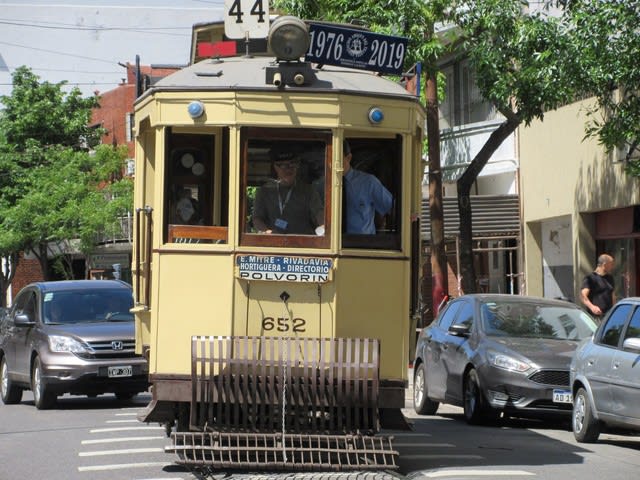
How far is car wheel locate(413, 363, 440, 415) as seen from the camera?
56.5ft

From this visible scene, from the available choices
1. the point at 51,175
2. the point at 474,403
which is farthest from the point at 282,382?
the point at 51,175

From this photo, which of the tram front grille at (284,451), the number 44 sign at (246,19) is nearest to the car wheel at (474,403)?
the tram front grille at (284,451)

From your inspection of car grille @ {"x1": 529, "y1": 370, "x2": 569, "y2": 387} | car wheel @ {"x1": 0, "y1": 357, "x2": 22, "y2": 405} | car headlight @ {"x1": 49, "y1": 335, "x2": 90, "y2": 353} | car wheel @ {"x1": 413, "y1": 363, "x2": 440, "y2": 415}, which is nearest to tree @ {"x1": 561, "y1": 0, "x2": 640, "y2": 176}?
car grille @ {"x1": 529, "y1": 370, "x2": 569, "y2": 387}

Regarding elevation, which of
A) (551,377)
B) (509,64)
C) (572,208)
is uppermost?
(509,64)

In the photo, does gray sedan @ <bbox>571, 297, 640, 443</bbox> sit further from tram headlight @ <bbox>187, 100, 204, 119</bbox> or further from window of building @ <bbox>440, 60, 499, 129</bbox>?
window of building @ <bbox>440, 60, 499, 129</bbox>

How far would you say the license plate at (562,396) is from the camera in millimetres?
14547

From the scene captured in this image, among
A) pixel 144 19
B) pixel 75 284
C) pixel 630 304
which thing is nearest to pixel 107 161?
pixel 144 19

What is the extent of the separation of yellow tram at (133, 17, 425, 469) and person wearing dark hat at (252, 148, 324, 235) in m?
0.01

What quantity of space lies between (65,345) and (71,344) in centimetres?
8

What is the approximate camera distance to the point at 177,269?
1065cm

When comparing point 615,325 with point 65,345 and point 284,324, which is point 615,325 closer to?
point 284,324

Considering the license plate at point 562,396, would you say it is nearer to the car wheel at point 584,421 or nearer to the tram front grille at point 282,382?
the car wheel at point 584,421

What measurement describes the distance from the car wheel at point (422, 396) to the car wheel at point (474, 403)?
60.6 inches

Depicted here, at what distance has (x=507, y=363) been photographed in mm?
14828
